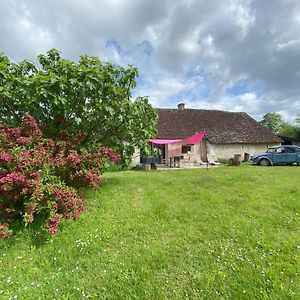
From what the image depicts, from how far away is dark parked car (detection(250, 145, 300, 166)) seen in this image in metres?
18.2

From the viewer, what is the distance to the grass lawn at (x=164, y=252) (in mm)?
3840

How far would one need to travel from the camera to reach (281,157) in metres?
18.6

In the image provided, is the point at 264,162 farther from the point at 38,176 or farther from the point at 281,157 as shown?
the point at 38,176

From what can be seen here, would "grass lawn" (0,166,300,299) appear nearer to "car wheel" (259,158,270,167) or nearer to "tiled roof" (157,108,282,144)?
"car wheel" (259,158,270,167)

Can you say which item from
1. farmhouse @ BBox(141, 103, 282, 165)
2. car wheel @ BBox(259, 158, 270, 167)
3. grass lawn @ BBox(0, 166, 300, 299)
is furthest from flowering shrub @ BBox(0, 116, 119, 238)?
car wheel @ BBox(259, 158, 270, 167)

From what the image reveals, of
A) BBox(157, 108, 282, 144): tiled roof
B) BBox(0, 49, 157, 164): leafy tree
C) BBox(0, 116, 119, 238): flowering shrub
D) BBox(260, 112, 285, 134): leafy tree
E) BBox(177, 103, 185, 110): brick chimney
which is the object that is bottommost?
BBox(0, 116, 119, 238): flowering shrub

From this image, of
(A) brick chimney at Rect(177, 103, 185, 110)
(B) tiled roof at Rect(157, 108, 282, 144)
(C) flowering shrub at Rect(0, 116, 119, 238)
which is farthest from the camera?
(A) brick chimney at Rect(177, 103, 185, 110)

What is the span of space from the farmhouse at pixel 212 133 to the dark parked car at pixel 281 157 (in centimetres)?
563

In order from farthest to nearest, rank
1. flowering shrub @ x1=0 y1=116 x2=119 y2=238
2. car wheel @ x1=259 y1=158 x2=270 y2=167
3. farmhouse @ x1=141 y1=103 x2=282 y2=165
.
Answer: farmhouse @ x1=141 y1=103 x2=282 y2=165 < car wheel @ x1=259 y1=158 x2=270 y2=167 < flowering shrub @ x1=0 y1=116 x2=119 y2=238

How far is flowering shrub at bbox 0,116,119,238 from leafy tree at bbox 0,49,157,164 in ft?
2.70

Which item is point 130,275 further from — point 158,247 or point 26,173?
point 26,173

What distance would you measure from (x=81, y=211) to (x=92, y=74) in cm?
436

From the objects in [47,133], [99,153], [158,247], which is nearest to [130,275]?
[158,247]

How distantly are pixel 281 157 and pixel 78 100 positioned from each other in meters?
18.4
